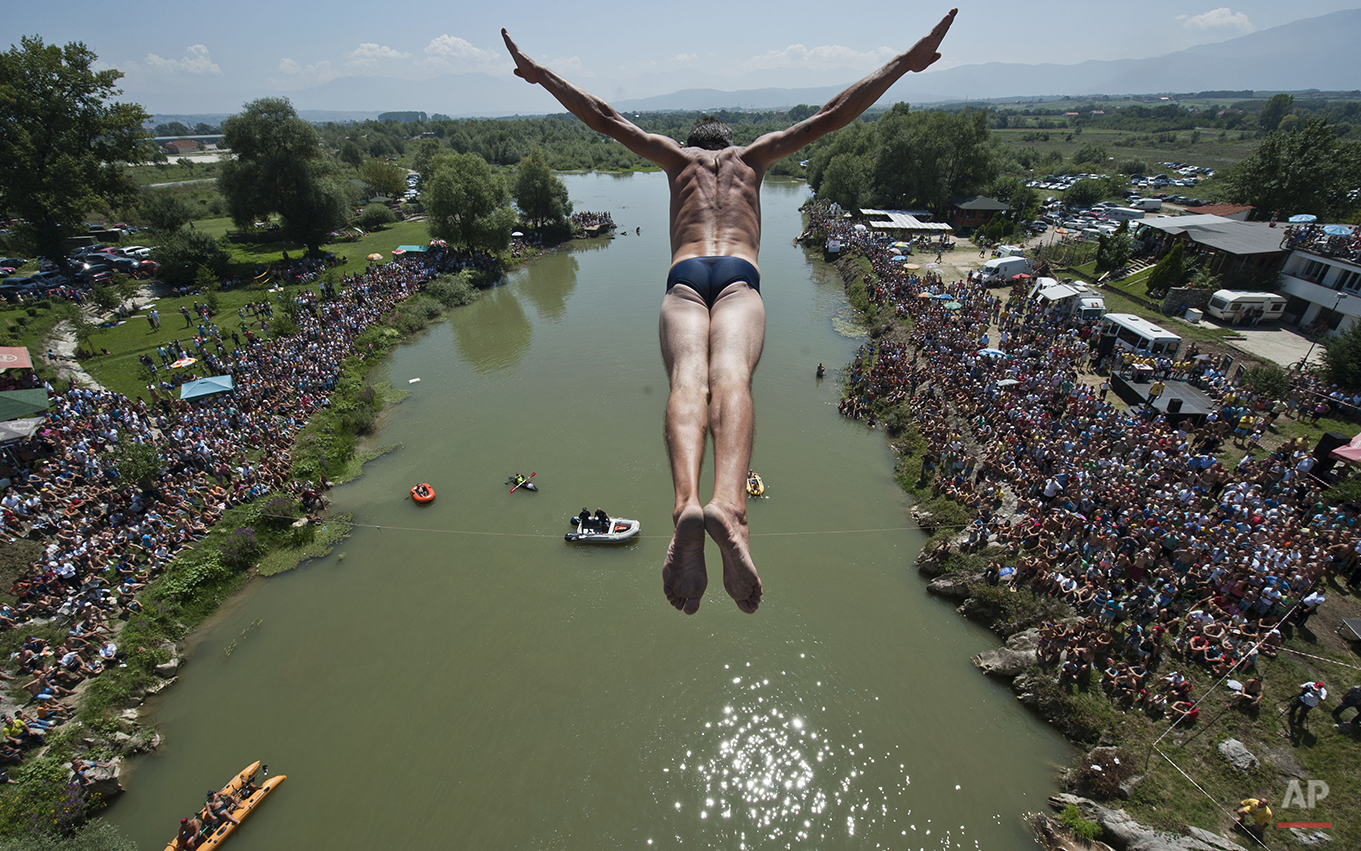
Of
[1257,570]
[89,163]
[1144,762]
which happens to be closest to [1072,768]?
[1144,762]

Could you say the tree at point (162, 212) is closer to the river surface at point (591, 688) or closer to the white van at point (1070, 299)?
the river surface at point (591, 688)

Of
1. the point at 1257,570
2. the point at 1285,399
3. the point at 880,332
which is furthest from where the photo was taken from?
the point at 880,332

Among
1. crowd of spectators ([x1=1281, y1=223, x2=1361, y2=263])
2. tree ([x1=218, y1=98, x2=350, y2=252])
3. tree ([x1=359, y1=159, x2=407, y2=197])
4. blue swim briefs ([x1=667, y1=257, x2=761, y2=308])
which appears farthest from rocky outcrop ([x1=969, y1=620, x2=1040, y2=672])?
tree ([x1=359, y1=159, x2=407, y2=197])

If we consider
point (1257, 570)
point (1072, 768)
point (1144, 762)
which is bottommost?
point (1072, 768)

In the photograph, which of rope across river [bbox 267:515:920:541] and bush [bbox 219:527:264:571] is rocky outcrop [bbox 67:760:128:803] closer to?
bush [bbox 219:527:264:571]

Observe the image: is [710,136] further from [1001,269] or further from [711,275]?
[1001,269]

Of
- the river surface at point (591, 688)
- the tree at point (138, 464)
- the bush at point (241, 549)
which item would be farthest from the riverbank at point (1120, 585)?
the tree at point (138, 464)

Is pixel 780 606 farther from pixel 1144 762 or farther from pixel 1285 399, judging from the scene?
pixel 1285 399
